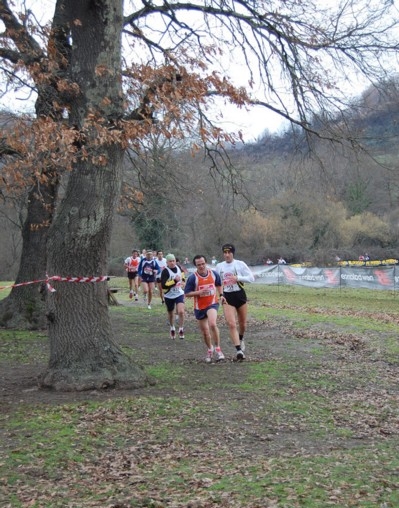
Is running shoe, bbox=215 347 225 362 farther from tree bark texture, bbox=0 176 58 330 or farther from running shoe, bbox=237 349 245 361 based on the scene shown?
tree bark texture, bbox=0 176 58 330

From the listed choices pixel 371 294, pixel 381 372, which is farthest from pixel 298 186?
pixel 371 294

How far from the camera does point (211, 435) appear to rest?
6.24m

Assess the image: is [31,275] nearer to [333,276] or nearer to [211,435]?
[211,435]

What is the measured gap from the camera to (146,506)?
14.7ft

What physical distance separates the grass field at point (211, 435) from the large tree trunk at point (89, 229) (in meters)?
0.48

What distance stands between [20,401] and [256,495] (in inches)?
151

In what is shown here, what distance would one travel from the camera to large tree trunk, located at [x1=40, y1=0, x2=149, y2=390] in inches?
313

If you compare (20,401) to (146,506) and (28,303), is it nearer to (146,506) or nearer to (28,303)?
(146,506)

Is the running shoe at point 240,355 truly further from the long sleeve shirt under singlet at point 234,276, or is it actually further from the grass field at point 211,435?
the long sleeve shirt under singlet at point 234,276

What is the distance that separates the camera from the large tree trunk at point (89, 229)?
796 centimetres

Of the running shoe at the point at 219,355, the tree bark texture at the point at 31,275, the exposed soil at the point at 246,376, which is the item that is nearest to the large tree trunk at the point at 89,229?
the exposed soil at the point at 246,376

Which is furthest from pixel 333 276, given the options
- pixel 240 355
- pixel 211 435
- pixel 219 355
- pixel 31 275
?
pixel 211 435

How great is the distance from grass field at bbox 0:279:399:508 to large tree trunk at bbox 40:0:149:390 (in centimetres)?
48

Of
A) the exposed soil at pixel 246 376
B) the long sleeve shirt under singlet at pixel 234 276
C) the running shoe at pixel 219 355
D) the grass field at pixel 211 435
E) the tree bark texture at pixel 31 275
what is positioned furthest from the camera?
the tree bark texture at pixel 31 275
